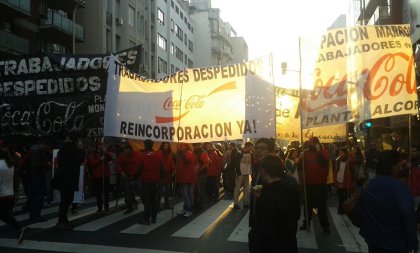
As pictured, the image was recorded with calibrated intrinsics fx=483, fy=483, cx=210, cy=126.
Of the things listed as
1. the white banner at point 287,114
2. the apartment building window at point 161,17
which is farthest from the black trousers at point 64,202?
the apartment building window at point 161,17

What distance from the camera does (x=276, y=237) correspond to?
13.4 ft

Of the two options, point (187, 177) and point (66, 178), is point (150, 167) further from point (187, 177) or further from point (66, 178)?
point (66, 178)

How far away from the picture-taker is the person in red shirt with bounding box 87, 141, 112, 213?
37.6 ft

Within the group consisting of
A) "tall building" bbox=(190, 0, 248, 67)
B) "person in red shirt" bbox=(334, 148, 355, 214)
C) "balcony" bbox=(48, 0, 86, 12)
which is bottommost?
"person in red shirt" bbox=(334, 148, 355, 214)

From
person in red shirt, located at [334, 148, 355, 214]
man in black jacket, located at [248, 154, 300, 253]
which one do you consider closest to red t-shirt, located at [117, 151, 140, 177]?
person in red shirt, located at [334, 148, 355, 214]

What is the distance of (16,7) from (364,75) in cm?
2393

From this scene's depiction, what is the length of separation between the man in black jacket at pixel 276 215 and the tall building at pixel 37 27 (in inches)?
984

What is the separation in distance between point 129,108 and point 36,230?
288 cm

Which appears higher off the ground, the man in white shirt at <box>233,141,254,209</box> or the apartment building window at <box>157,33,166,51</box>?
the apartment building window at <box>157,33,166,51</box>

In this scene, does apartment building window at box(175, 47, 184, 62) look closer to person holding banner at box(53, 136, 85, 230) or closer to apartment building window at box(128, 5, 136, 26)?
apartment building window at box(128, 5, 136, 26)

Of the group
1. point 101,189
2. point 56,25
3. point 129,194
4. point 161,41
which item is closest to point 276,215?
point 101,189

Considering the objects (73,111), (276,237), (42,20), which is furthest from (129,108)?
(42,20)

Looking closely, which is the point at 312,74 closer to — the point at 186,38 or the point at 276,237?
the point at 276,237

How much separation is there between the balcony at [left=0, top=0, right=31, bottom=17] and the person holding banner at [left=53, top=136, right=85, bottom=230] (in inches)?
760
